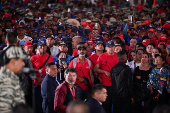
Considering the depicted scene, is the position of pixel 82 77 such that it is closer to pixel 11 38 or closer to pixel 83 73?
pixel 83 73

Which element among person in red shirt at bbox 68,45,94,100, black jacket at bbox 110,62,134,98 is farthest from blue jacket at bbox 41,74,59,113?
black jacket at bbox 110,62,134,98

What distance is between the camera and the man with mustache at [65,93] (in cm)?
522

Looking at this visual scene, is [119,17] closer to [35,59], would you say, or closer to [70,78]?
Result: [35,59]

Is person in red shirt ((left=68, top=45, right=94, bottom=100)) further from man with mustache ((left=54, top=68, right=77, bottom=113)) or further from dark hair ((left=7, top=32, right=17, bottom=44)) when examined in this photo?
dark hair ((left=7, top=32, right=17, bottom=44))

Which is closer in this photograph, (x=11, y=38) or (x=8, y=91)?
(x=8, y=91)

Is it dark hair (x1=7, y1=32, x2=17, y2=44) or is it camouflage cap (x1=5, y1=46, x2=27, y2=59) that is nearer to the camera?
camouflage cap (x1=5, y1=46, x2=27, y2=59)

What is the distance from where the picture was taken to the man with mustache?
5.22m

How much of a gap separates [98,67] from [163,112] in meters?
4.14

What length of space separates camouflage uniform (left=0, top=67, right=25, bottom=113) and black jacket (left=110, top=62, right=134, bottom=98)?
3151mm

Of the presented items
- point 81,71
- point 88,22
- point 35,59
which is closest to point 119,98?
point 81,71

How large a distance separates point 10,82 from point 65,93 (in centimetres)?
149

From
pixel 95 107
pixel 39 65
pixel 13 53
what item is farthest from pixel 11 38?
pixel 39 65

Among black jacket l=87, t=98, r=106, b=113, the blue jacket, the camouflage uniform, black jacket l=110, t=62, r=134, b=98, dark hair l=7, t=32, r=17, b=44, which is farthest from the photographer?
black jacket l=110, t=62, r=134, b=98

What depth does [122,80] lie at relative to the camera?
22.0ft
